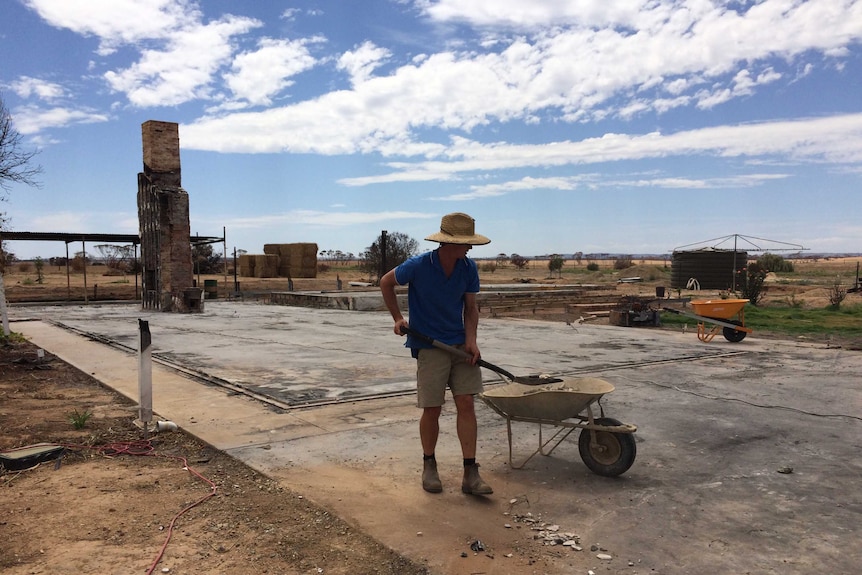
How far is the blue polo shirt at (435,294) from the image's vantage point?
4.10m

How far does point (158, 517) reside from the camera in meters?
3.60

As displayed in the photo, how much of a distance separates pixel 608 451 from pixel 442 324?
1.44 metres

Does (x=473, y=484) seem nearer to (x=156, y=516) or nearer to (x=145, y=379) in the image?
(x=156, y=516)

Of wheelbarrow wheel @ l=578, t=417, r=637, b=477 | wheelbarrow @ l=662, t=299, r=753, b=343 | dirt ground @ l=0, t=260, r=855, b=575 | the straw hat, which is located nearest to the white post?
dirt ground @ l=0, t=260, r=855, b=575

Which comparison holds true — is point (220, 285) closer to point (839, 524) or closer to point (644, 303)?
point (644, 303)

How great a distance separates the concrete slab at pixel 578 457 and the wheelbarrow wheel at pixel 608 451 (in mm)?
80

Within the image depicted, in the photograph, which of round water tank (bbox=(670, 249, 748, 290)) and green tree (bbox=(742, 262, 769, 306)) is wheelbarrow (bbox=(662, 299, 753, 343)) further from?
round water tank (bbox=(670, 249, 748, 290))

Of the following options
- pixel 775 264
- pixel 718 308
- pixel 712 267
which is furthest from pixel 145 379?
pixel 775 264

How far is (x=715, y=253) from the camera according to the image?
33000mm

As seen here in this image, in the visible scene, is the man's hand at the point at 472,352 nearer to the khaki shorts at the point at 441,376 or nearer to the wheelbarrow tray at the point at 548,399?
the khaki shorts at the point at 441,376

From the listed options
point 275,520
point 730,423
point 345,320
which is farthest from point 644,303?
point 275,520

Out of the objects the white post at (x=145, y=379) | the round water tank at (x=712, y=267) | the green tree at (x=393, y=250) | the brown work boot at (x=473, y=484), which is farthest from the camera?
the green tree at (x=393, y=250)

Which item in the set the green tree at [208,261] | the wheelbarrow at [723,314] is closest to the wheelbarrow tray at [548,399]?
the wheelbarrow at [723,314]

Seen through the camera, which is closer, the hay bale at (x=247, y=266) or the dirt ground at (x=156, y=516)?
the dirt ground at (x=156, y=516)
